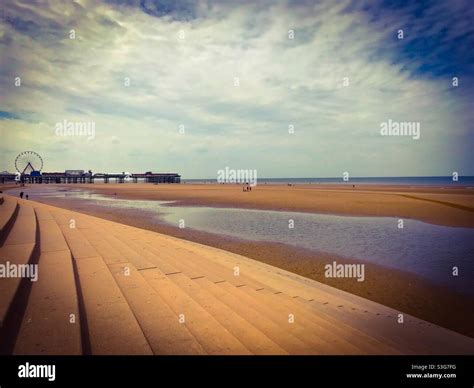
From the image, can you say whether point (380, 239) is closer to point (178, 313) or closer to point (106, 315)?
point (178, 313)

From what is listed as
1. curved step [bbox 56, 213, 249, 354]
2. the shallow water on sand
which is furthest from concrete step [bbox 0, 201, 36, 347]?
the shallow water on sand

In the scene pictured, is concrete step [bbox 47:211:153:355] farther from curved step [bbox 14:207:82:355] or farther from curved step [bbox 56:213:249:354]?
curved step [bbox 56:213:249:354]

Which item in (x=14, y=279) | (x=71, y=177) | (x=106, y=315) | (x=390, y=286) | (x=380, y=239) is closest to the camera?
(x=106, y=315)

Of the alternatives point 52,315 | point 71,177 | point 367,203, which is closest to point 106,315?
point 52,315

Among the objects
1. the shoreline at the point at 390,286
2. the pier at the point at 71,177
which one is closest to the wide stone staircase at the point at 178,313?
the shoreline at the point at 390,286

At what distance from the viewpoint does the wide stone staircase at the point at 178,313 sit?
2900 millimetres

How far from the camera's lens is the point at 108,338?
289 centimetres

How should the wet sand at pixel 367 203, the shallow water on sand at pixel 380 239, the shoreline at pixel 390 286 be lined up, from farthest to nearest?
1. the wet sand at pixel 367 203
2. the shallow water on sand at pixel 380 239
3. the shoreline at pixel 390 286

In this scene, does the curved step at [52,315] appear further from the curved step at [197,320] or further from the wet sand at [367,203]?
the wet sand at [367,203]

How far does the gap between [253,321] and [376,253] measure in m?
7.29

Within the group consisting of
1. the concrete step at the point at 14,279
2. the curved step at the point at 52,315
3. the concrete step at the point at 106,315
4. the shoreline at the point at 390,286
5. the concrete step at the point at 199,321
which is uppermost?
the concrete step at the point at 14,279

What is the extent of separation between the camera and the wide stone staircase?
2900 millimetres

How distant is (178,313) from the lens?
12.1ft
